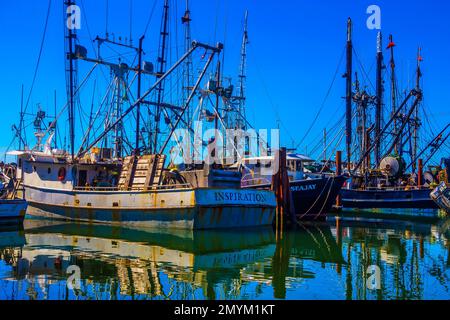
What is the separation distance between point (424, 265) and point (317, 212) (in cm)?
1383

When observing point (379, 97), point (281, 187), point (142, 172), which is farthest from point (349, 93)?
point (142, 172)

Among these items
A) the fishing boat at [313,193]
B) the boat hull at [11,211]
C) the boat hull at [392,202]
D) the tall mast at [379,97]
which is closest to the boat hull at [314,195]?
the fishing boat at [313,193]

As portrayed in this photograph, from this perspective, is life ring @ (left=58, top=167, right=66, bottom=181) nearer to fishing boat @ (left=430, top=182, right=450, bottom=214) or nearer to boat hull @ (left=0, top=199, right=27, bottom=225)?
boat hull @ (left=0, top=199, right=27, bottom=225)

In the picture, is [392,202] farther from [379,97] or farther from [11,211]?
[11,211]

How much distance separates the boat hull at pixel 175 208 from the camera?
20.3 m

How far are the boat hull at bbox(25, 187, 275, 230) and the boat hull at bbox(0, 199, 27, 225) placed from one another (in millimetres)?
2807

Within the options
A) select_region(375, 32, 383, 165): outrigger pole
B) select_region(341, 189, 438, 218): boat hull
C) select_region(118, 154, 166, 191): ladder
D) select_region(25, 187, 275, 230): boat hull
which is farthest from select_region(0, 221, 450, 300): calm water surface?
select_region(375, 32, 383, 165): outrigger pole

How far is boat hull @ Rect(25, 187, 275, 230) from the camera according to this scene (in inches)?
800

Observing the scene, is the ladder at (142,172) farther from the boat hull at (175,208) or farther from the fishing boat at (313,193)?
the fishing boat at (313,193)

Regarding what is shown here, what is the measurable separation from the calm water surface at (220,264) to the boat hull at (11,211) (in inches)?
50.6

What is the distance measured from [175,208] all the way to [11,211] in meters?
7.87

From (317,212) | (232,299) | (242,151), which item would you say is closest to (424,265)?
(232,299)
